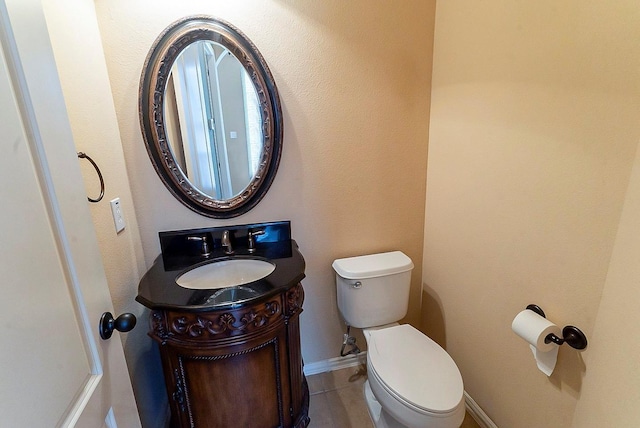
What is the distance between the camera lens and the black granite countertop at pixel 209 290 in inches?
41.6

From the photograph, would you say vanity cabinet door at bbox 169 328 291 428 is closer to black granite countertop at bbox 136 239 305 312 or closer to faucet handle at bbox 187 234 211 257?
black granite countertop at bbox 136 239 305 312

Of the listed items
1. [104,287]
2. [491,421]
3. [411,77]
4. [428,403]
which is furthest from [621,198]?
[104,287]

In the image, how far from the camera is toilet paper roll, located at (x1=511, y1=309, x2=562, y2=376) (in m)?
1.04

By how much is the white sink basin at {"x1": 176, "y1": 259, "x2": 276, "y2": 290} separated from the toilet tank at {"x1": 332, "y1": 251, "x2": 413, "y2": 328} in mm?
427

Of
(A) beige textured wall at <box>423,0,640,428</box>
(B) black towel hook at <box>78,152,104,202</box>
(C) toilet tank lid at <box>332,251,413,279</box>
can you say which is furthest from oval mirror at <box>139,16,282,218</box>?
(A) beige textured wall at <box>423,0,640,428</box>

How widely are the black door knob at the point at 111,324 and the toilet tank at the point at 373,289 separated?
1.01m

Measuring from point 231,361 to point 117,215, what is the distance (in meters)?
0.72

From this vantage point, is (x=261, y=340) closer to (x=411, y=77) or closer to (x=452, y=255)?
(x=452, y=255)

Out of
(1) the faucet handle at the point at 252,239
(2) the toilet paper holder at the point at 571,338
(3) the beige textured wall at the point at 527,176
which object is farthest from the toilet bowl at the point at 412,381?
(1) the faucet handle at the point at 252,239

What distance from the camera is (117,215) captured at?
1221mm

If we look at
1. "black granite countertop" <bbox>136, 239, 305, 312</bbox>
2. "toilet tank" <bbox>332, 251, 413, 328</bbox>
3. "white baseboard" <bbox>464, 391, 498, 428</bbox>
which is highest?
"black granite countertop" <bbox>136, 239, 305, 312</bbox>

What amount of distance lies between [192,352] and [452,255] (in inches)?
50.3

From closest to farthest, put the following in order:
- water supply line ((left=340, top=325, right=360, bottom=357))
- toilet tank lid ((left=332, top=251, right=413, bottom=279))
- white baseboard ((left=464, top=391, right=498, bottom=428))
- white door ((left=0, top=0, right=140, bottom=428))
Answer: white door ((left=0, top=0, right=140, bottom=428)), white baseboard ((left=464, top=391, right=498, bottom=428)), toilet tank lid ((left=332, top=251, right=413, bottom=279)), water supply line ((left=340, top=325, right=360, bottom=357))

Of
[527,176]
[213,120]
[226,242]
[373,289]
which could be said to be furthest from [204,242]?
[527,176]
